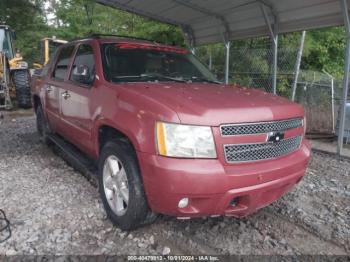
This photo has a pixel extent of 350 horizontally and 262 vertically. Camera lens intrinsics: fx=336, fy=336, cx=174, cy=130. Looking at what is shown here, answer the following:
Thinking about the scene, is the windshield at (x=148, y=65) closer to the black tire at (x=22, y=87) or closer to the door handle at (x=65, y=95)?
the door handle at (x=65, y=95)

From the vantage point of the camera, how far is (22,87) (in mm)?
12344

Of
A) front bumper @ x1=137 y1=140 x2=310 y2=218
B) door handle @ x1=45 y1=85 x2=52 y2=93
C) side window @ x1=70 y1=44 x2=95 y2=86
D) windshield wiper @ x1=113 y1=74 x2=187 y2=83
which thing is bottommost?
front bumper @ x1=137 y1=140 x2=310 y2=218

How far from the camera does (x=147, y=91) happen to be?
3213mm

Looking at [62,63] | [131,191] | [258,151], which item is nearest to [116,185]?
[131,191]

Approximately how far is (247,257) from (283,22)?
19.1 ft

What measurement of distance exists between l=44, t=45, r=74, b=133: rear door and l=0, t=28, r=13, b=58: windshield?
27.8 ft

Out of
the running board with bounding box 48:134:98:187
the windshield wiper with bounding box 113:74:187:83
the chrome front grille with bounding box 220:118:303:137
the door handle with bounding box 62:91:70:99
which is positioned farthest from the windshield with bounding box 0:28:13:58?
the chrome front grille with bounding box 220:118:303:137

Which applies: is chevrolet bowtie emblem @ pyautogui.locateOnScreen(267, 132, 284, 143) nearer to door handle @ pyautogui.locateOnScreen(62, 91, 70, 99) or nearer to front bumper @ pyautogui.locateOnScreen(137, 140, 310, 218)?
front bumper @ pyautogui.locateOnScreen(137, 140, 310, 218)

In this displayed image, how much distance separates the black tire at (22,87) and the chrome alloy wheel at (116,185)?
33.5 feet

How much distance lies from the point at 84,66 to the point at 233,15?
541cm

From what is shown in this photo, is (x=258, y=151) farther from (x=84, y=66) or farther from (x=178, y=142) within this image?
(x=84, y=66)

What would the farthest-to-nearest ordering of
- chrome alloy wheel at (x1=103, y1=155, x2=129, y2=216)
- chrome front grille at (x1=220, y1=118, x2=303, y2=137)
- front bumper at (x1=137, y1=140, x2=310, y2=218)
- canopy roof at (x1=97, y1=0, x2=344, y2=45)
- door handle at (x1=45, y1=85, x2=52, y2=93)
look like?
canopy roof at (x1=97, y1=0, x2=344, y2=45), door handle at (x1=45, y1=85, x2=52, y2=93), chrome alloy wheel at (x1=103, y1=155, x2=129, y2=216), chrome front grille at (x1=220, y1=118, x2=303, y2=137), front bumper at (x1=137, y1=140, x2=310, y2=218)

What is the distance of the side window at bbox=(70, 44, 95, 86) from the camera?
3.91 metres

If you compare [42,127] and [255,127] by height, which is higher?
[255,127]
